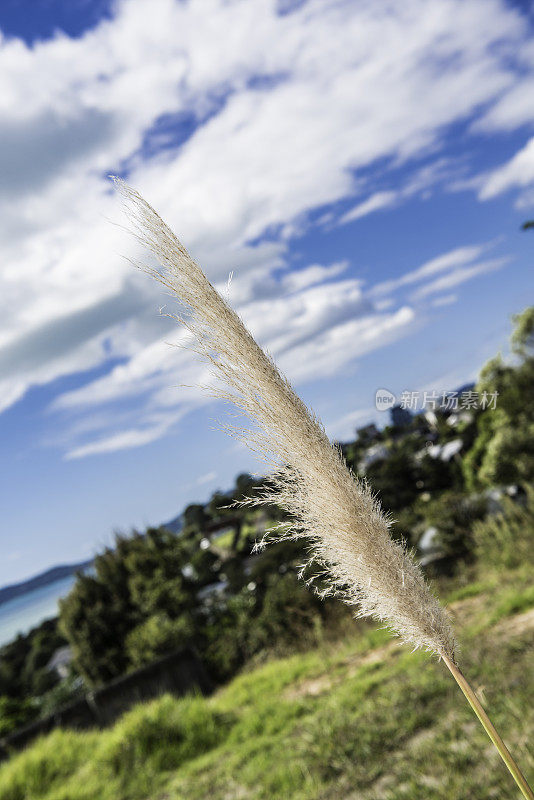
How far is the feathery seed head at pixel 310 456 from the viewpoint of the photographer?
1.30 meters

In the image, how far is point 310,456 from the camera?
131 centimetres

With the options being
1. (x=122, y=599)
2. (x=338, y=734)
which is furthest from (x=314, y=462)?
(x=122, y=599)

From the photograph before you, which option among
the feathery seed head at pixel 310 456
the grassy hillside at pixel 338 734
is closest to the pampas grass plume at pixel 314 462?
the feathery seed head at pixel 310 456

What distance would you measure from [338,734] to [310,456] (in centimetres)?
442

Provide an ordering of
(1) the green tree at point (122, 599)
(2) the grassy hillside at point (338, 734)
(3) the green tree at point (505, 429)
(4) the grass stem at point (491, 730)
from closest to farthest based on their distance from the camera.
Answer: (4) the grass stem at point (491, 730), (2) the grassy hillside at point (338, 734), (1) the green tree at point (122, 599), (3) the green tree at point (505, 429)

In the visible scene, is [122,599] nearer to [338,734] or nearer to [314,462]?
[338,734]

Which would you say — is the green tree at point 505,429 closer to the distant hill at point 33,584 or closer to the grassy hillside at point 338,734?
the grassy hillside at point 338,734

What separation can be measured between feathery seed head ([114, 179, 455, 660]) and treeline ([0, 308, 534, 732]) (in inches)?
296

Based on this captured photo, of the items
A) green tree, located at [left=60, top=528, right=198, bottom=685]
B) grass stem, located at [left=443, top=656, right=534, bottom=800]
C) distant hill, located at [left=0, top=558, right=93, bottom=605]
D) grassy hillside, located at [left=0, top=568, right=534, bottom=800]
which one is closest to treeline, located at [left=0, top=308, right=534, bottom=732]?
green tree, located at [left=60, top=528, right=198, bottom=685]

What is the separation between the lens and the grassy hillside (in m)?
3.91

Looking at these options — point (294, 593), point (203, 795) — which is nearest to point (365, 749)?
point (203, 795)

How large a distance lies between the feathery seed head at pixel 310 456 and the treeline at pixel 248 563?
7521 mm

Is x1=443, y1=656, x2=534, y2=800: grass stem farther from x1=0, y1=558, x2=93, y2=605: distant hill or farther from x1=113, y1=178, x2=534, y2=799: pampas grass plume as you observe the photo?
x1=0, y1=558, x2=93, y2=605: distant hill

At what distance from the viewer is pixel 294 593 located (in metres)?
10.5
